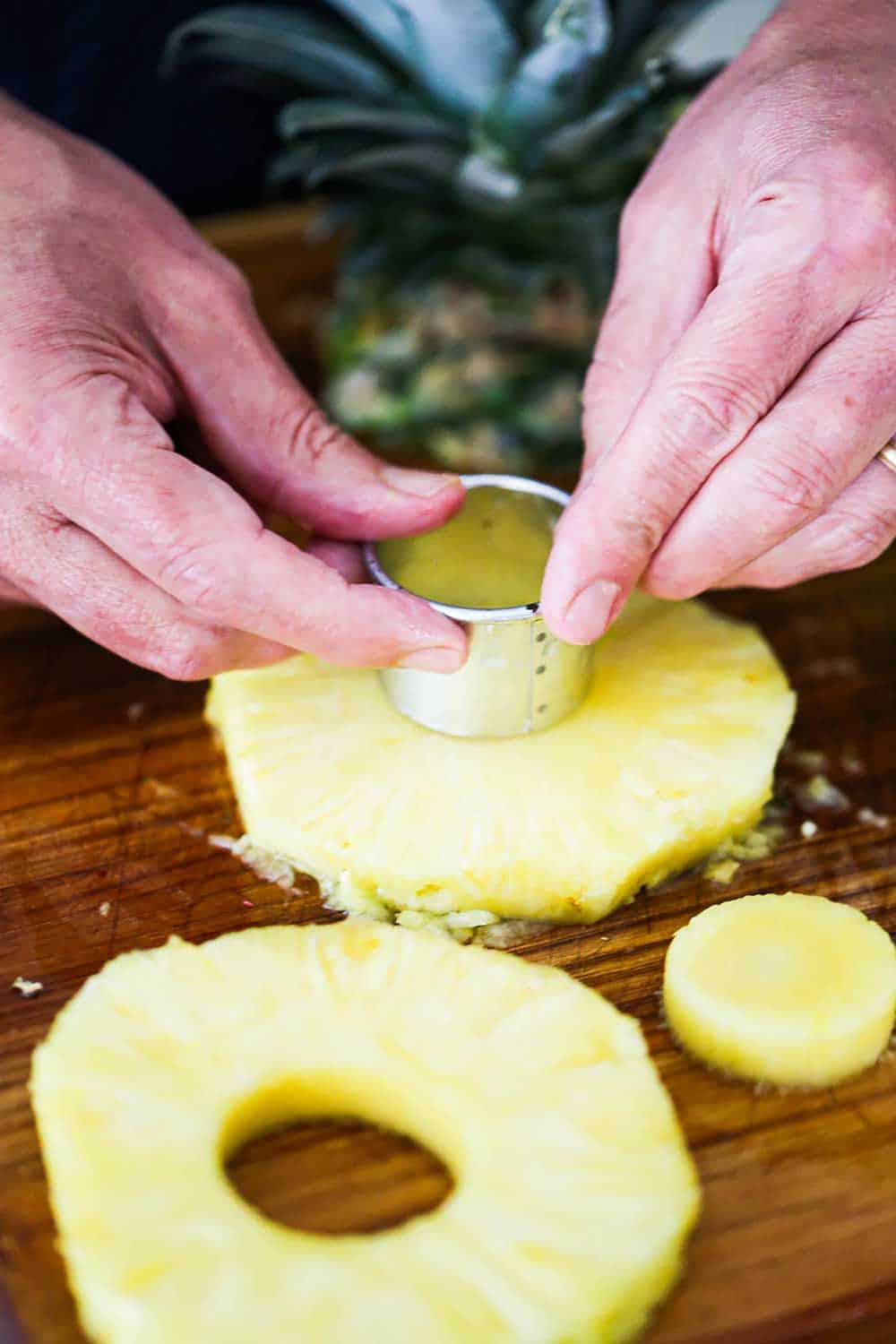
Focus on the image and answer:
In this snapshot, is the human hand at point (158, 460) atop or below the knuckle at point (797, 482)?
below

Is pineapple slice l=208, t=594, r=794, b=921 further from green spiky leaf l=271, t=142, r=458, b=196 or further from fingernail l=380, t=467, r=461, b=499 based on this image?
green spiky leaf l=271, t=142, r=458, b=196

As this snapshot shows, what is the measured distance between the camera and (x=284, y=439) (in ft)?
7.64

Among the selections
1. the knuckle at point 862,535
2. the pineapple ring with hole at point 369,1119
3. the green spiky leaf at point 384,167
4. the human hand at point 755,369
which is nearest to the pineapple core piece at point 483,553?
the human hand at point 755,369

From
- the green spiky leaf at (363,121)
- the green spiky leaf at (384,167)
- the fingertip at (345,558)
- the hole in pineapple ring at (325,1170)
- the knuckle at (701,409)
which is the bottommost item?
the hole in pineapple ring at (325,1170)

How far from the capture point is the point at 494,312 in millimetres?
3424

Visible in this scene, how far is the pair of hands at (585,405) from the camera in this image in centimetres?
197

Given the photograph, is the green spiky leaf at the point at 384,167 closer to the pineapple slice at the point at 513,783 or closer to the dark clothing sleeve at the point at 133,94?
the dark clothing sleeve at the point at 133,94

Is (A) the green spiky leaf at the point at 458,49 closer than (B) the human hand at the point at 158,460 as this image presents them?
No

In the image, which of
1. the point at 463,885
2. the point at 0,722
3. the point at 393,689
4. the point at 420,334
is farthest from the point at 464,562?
the point at 420,334

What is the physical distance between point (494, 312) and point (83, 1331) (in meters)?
2.55

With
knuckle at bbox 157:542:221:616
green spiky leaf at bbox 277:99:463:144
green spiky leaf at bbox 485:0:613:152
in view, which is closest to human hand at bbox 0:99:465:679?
knuckle at bbox 157:542:221:616

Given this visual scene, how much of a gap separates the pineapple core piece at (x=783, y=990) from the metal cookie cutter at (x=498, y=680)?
45cm

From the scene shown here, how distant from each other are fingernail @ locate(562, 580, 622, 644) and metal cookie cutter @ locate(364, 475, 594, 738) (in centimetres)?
10

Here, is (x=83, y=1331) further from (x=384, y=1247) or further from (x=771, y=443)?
(x=771, y=443)
